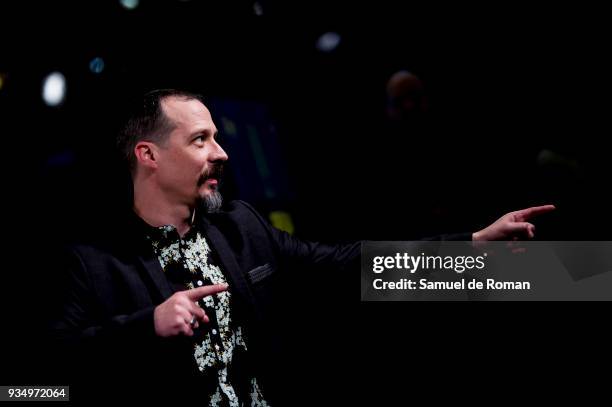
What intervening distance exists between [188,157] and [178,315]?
683mm

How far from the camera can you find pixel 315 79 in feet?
14.8

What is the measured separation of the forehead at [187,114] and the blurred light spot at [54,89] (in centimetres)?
151

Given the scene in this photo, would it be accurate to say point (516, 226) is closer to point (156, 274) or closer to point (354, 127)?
point (156, 274)

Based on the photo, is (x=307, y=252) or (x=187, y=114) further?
(x=307, y=252)

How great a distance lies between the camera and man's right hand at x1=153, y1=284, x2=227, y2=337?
1.36 meters

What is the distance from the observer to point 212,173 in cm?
189

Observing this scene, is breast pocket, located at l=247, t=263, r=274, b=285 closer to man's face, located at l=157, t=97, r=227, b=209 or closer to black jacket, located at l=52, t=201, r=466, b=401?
black jacket, located at l=52, t=201, r=466, b=401

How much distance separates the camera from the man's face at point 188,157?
1.85m

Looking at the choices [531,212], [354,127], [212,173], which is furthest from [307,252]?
[354,127]

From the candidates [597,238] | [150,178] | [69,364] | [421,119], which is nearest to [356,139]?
[421,119]

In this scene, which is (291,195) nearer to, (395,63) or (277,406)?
(395,63)

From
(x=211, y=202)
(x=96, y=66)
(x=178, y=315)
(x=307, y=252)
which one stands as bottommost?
(x=178, y=315)

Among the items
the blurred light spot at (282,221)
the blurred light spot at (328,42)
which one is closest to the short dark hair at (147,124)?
the blurred light spot at (282,221)

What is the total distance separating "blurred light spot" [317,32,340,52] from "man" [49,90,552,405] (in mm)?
2762
